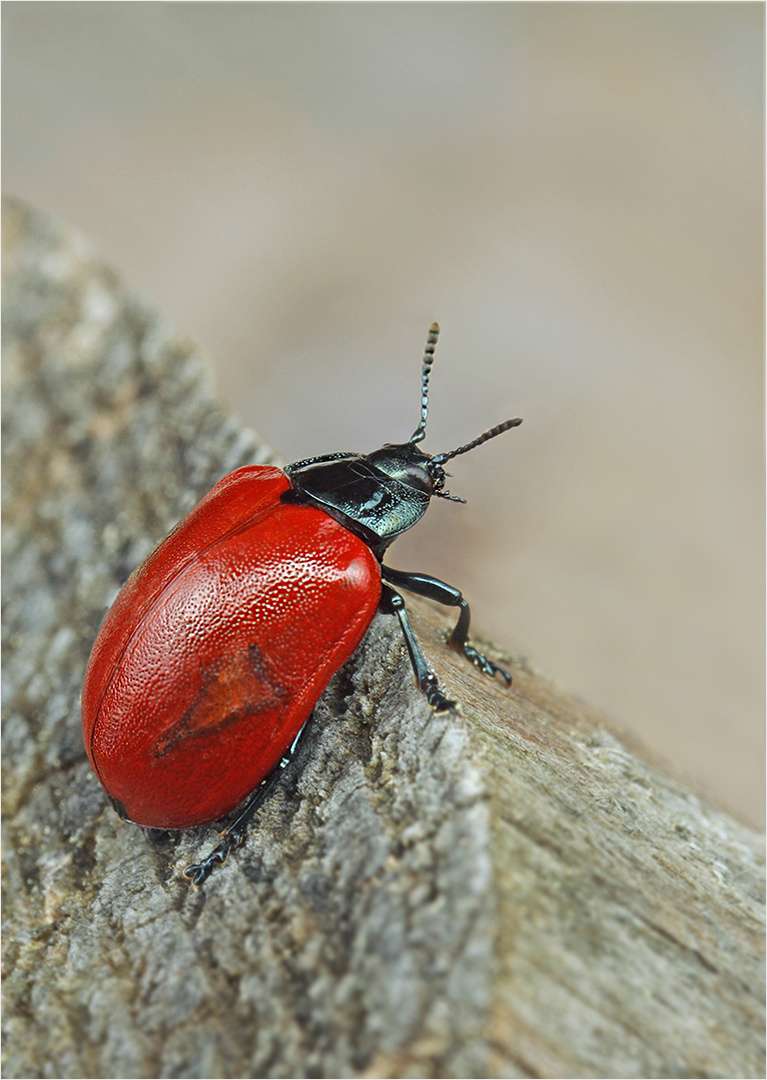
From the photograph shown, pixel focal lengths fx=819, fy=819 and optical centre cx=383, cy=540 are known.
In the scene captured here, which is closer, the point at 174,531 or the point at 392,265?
the point at 174,531

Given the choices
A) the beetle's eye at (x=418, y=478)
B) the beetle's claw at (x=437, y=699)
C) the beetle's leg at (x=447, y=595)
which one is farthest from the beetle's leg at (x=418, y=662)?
the beetle's eye at (x=418, y=478)

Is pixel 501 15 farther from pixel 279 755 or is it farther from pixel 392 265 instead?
pixel 279 755

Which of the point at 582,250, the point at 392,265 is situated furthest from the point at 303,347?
the point at 582,250

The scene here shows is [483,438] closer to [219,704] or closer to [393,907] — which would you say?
[219,704]

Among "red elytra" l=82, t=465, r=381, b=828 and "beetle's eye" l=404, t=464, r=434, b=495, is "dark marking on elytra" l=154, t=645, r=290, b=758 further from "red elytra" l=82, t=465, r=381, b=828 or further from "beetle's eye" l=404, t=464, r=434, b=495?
"beetle's eye" l=404, t=464, r=434, b=495

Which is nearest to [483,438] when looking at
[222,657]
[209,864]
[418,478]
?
[418,478]

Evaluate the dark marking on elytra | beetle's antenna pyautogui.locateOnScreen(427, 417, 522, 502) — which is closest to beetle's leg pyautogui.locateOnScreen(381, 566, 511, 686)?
beetle's antenna pyautogui.locateOnScreen(427, 417, 522, 502)
